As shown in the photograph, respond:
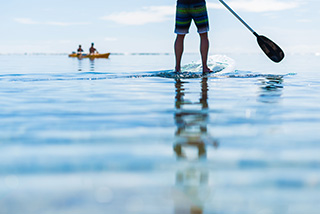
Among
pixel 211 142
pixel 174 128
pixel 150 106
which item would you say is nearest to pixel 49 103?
pixel 150 106

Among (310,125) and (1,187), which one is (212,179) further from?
(310,125)

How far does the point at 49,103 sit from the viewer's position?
3076 millimetres

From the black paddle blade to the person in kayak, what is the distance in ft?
3.07

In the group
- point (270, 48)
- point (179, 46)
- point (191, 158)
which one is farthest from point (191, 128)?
point (270, 48)

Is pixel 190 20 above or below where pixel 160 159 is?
above

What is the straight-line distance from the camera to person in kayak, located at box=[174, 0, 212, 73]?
5.76m

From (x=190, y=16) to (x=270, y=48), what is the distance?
1.42 m

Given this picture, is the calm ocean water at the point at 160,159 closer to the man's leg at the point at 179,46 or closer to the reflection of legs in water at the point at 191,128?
the reflection of legs in water at the point at 191,128

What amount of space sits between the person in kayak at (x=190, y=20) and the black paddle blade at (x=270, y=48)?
0.94 meters

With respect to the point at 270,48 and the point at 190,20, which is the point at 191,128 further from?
the point at 270,48

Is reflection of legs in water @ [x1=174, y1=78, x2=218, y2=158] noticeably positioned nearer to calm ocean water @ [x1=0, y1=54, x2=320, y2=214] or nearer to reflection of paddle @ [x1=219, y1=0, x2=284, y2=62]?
calm ocean water @ [x1=0, y1=54, x2=320, y2=214]

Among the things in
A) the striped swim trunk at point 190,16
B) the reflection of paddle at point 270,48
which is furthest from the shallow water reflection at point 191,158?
the reflection of paddle at point 270,48

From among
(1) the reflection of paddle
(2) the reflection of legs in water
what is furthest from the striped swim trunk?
(2) the reflection of legs in water

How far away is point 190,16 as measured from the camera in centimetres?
589
